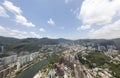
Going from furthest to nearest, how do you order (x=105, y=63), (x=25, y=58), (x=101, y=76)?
(x=25, y=58)
(x=105, y=63)
(x=101, y=76)

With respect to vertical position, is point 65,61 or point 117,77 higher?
point 65,61

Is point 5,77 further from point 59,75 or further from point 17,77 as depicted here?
point 59,75

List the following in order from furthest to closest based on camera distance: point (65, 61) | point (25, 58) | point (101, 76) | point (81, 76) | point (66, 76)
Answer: point (25, 58) → point (65, 61) → point (101, 76) → point (66, 76) → point (81, 76)

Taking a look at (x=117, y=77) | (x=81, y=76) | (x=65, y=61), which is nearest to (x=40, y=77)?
(x=81, y=76)

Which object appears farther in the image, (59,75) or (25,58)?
(25,58)

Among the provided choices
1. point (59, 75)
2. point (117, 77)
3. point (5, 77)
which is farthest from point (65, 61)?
point (5, 77)

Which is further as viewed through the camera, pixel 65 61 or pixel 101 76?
pixel 65 61

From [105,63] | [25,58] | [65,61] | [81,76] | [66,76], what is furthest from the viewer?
[25,58]

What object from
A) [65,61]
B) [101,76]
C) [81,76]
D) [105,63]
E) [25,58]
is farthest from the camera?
[25,58]

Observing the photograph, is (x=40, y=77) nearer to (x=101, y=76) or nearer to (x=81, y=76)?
(x=81, y=76)
